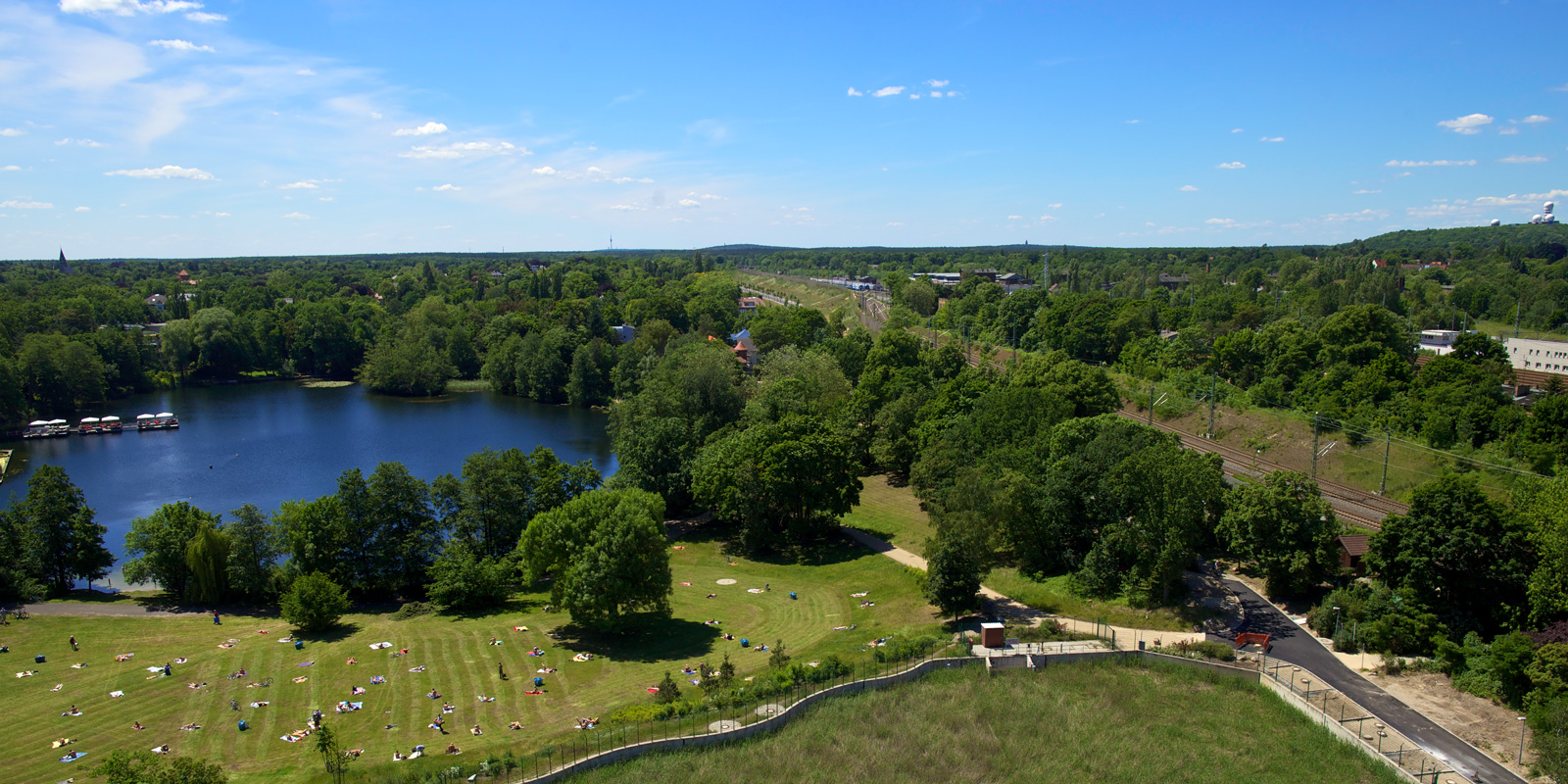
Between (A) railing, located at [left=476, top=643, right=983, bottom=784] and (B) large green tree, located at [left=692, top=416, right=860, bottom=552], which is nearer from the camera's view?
(A) railing, located at [left=476, top=643, right=983, bottom=784]

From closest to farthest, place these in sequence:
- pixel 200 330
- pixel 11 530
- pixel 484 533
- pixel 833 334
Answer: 1. pixel 11 530
2. pixel 484 533
3. pixel 833 334
4. pixel 200 330

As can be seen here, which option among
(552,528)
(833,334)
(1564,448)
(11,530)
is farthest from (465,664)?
(833,334)

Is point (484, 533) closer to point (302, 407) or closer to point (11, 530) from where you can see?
point (11, 530)

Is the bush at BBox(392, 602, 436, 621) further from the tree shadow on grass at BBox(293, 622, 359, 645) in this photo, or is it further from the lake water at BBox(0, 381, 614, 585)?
the lake water at BBox(0, 381, 614, 585)

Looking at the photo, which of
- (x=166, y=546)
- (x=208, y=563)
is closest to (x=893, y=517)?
(x=208, y=563)

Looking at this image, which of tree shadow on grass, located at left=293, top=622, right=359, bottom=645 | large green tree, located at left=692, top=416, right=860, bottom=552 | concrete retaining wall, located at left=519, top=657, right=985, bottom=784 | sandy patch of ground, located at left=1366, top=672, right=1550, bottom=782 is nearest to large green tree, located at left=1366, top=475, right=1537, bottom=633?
sandy patch of ground, located at left=1366, top=672, right=1550, bottom=782

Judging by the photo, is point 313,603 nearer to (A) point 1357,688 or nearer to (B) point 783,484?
(B) point 783,484
